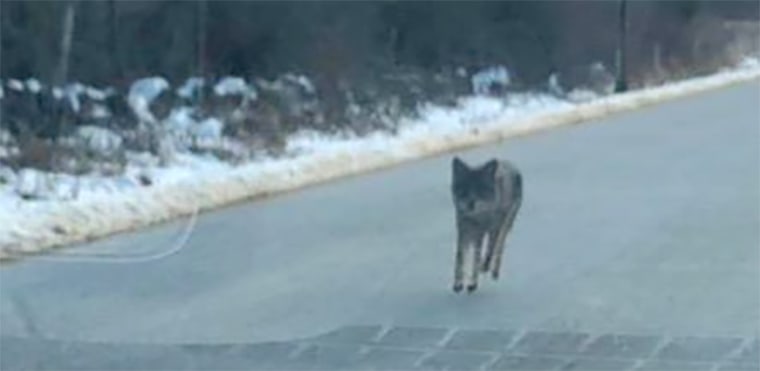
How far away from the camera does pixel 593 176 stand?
1630cm

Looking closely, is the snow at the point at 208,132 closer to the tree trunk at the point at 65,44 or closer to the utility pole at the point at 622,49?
the tree trunk at the point at 65,44

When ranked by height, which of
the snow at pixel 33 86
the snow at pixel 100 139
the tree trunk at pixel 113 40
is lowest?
the snow at pixel 100 139

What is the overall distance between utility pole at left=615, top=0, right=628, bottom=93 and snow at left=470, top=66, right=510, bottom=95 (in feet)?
6.44

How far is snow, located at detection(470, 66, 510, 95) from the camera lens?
106 ft

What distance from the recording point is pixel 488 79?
33.2 m

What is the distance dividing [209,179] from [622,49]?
75.0 feet

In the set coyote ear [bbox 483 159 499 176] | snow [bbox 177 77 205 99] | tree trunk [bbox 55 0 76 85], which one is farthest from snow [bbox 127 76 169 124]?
coyote ear [bbox 483 159 499 176]

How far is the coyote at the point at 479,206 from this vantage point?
9.73 metres

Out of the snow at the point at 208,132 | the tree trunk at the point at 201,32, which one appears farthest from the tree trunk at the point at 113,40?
the snow at the point at 208,132

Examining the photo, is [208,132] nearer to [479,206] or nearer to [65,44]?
[65,44]

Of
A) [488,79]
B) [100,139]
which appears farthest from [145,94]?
[488,79]

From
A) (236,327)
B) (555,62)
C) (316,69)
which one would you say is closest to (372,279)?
(236,327)

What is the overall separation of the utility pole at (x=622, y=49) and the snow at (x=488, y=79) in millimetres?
1963

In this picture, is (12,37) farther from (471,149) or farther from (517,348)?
(517,348)
